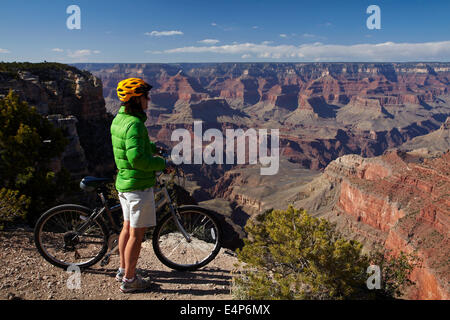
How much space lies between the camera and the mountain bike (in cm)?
529

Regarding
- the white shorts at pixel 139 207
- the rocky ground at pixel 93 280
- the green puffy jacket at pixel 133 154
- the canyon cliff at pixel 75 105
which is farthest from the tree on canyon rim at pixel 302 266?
the canyon cliff at pixel 75 105

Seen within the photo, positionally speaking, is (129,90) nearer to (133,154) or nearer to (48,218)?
(133,154)

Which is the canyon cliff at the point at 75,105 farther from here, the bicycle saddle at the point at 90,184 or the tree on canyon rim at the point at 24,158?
the bicycle saddle at the point at 90,184

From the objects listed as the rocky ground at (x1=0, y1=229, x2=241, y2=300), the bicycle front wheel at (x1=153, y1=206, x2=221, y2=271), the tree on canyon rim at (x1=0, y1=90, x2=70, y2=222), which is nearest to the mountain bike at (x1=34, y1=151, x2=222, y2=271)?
the bicycle front wheel at (x1=153, y1=206, x2=221, y2=271)

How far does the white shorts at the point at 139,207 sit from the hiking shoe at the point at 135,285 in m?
1.09

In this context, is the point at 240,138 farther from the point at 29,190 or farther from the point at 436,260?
the point at 29,190

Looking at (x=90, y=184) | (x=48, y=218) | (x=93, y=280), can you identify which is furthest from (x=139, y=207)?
(x=48, y=218)

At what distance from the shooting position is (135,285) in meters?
4.95

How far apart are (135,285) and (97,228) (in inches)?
52.9

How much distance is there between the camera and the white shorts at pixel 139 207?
4492mm

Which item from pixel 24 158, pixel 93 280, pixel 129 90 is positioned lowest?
pixel 93 280

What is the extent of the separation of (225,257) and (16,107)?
372 inches

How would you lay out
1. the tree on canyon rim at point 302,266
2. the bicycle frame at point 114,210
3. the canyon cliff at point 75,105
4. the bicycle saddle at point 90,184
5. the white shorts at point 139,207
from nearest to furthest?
the white shorts at point 139,207 → the tree on canyon rim at point 302,266 → the bicycle saddle at point 90,184 → the bicycle frame at point 114,210 → the canyon cliff at point 75,105
